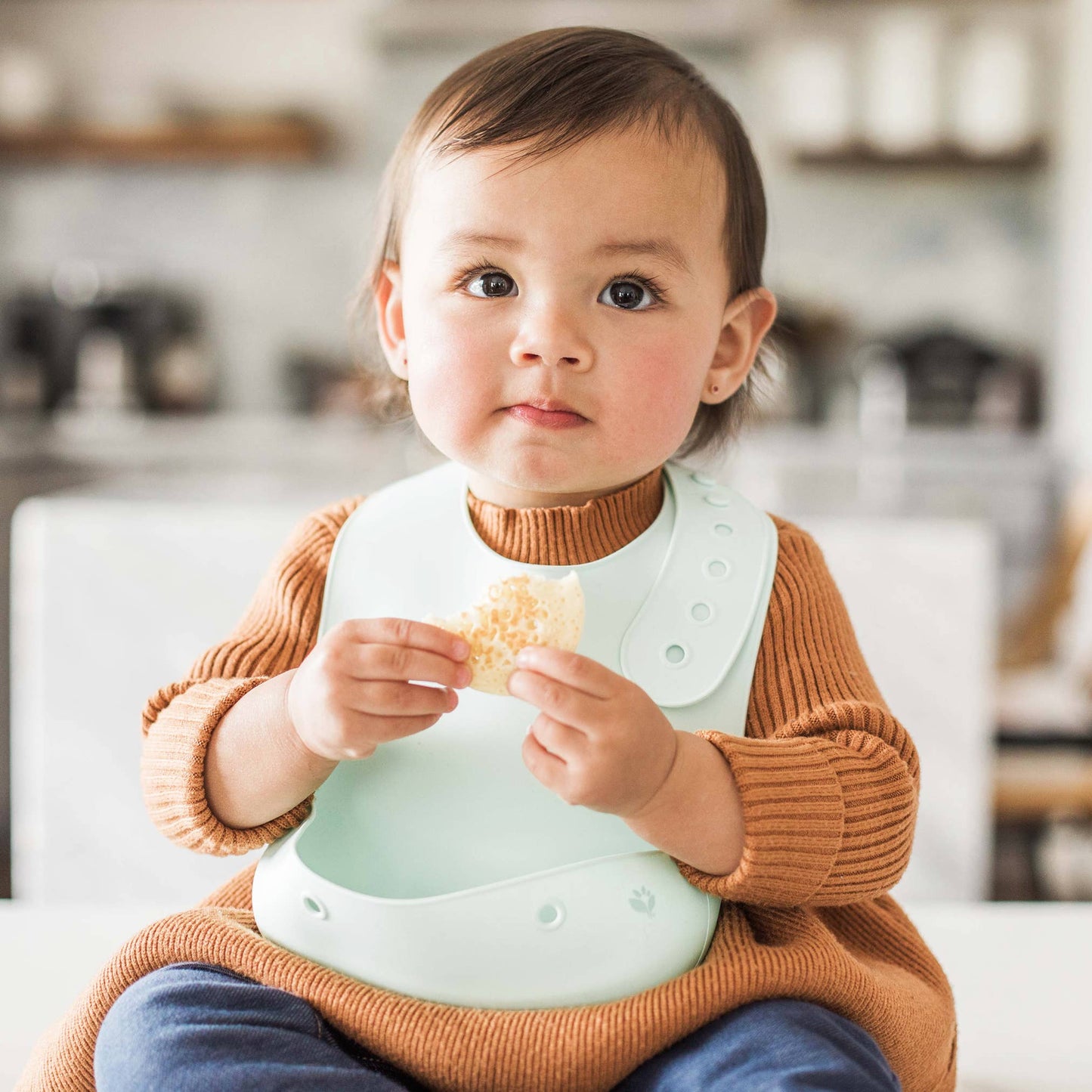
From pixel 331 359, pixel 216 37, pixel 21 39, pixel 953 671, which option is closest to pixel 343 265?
pixel 331 359

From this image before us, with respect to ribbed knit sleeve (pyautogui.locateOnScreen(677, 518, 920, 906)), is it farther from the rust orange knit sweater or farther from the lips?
the lips

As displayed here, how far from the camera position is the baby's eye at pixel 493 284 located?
0.75 metres

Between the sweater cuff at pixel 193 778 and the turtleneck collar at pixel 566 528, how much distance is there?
17 cm

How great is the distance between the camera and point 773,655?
80 cm

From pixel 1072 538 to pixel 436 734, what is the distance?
2.39 meters

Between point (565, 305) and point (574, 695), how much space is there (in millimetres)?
228

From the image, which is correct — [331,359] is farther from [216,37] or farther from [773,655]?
[773,655]

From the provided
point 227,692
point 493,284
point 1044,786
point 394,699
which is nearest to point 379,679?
point 394,699

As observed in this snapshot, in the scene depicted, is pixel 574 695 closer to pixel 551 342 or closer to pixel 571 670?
pixel 571 670

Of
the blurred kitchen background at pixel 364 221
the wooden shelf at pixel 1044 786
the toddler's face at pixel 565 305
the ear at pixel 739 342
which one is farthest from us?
the blurred kitchen background at pixel 364 221

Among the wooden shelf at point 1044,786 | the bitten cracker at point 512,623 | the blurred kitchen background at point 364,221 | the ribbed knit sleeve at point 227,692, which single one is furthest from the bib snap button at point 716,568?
the blurred kitchen background at point 364,221

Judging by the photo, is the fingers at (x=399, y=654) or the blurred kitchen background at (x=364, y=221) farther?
the blurred kitchen background at (x=364, y=221)

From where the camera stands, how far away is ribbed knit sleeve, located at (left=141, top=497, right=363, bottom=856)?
2.46 ft

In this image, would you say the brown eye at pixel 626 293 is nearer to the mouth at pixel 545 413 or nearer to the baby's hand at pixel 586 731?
the mouth at pixel 545 413
